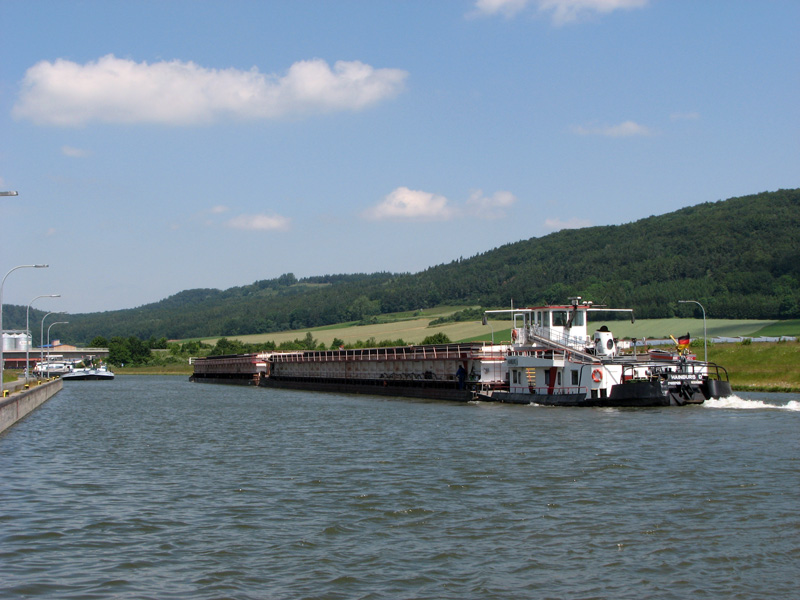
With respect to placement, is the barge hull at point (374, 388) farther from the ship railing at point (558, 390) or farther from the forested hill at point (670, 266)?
the forested hill at point (670, 266)

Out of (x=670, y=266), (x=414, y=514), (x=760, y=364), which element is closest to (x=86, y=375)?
(x=760, y=364)

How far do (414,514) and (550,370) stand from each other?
30432 millimetres

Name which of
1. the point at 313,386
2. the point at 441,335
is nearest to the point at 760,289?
the point at 441,335

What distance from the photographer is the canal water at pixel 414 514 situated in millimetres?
13523

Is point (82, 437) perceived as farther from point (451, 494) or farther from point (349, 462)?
point (451, 494)

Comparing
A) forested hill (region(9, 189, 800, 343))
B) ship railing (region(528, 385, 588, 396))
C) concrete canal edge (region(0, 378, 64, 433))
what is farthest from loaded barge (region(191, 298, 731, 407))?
forested hill (region(9, 189, 800, 343))

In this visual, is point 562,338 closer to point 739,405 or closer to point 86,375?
point 739,405

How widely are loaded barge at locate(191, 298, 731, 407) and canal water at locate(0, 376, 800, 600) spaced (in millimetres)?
6167

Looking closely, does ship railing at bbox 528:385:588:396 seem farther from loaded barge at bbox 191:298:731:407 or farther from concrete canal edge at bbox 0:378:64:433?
concrete canal edge at bbox 0:378:64:433

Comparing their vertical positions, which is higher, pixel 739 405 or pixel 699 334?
pixel 699 334

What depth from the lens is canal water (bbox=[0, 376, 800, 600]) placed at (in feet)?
44.4

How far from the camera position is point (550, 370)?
47.6 meters

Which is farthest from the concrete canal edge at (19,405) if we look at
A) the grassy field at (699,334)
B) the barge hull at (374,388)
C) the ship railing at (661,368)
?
the grassy field at (699,334)

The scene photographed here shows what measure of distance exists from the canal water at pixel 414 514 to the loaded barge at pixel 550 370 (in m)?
6.17
